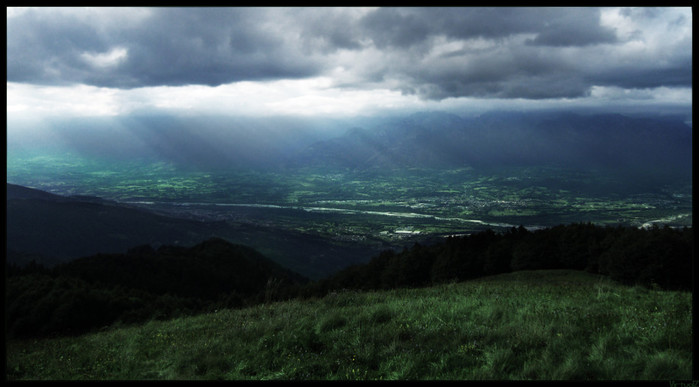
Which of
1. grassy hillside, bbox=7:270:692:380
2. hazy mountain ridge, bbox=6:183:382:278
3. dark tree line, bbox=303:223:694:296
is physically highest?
grassy hillside, bbox=7:270:692:380

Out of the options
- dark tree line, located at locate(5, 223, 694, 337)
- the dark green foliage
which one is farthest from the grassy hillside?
dark tree line, located at locate(5, 223, 694, 337)

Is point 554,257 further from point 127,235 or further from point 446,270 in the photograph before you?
point 127,235

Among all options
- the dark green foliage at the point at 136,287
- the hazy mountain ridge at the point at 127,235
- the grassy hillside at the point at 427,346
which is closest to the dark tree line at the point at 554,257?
the grassy hillside at the point at 427,346

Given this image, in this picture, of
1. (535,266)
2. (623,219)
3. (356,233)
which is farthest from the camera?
(356,233)

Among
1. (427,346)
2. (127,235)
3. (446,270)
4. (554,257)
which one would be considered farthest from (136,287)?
(127,235)

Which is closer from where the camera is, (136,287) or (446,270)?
(446,270)

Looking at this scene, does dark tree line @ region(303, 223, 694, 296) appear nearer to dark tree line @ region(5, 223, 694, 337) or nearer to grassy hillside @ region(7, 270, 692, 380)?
dark tree line @ region(5, 223, 694, 337)
